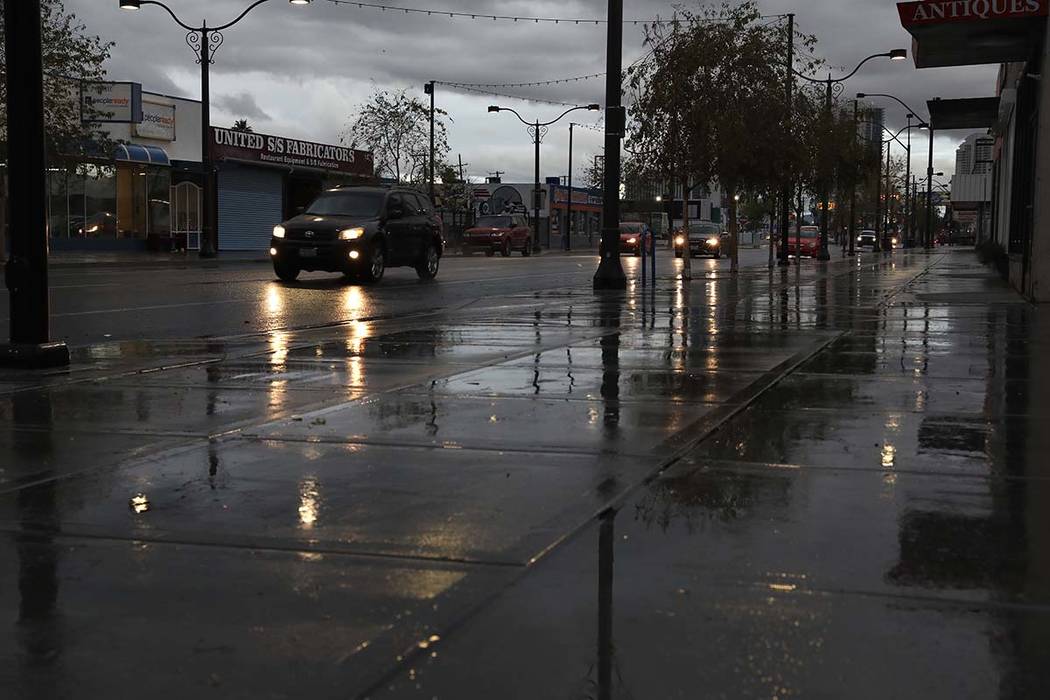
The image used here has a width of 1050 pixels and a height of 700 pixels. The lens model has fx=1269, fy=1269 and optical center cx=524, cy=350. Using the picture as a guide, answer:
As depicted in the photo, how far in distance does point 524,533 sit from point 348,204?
21183 mm

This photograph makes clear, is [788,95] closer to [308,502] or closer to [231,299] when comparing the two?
[231,299]

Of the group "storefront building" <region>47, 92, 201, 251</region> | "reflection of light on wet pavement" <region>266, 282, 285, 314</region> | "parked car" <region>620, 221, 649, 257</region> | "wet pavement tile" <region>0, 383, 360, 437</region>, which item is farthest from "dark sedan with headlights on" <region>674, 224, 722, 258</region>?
"wet pavement tile" <region>0, 383, 360, 437</region>

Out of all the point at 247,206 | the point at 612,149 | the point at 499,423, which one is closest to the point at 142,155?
the point at 247,206

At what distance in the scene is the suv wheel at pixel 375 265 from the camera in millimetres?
24069

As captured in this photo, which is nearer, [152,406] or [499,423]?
[499,423]

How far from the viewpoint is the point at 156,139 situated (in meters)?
50.2

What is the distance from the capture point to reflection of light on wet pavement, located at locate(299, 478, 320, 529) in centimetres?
481

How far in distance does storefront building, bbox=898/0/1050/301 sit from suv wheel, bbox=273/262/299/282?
1180 cm

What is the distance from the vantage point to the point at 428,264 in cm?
2672

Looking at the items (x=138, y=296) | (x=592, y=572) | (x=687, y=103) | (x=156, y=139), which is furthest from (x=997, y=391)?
(x=156, y=139)

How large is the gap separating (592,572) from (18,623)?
1.74m

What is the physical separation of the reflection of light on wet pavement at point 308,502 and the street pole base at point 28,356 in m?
4.82

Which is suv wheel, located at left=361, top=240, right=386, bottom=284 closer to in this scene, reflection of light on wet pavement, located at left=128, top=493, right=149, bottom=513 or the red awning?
the red awning

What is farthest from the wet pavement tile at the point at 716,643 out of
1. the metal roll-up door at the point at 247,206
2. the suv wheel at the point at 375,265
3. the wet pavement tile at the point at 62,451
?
the metal roll-up door at the point at 247,206
